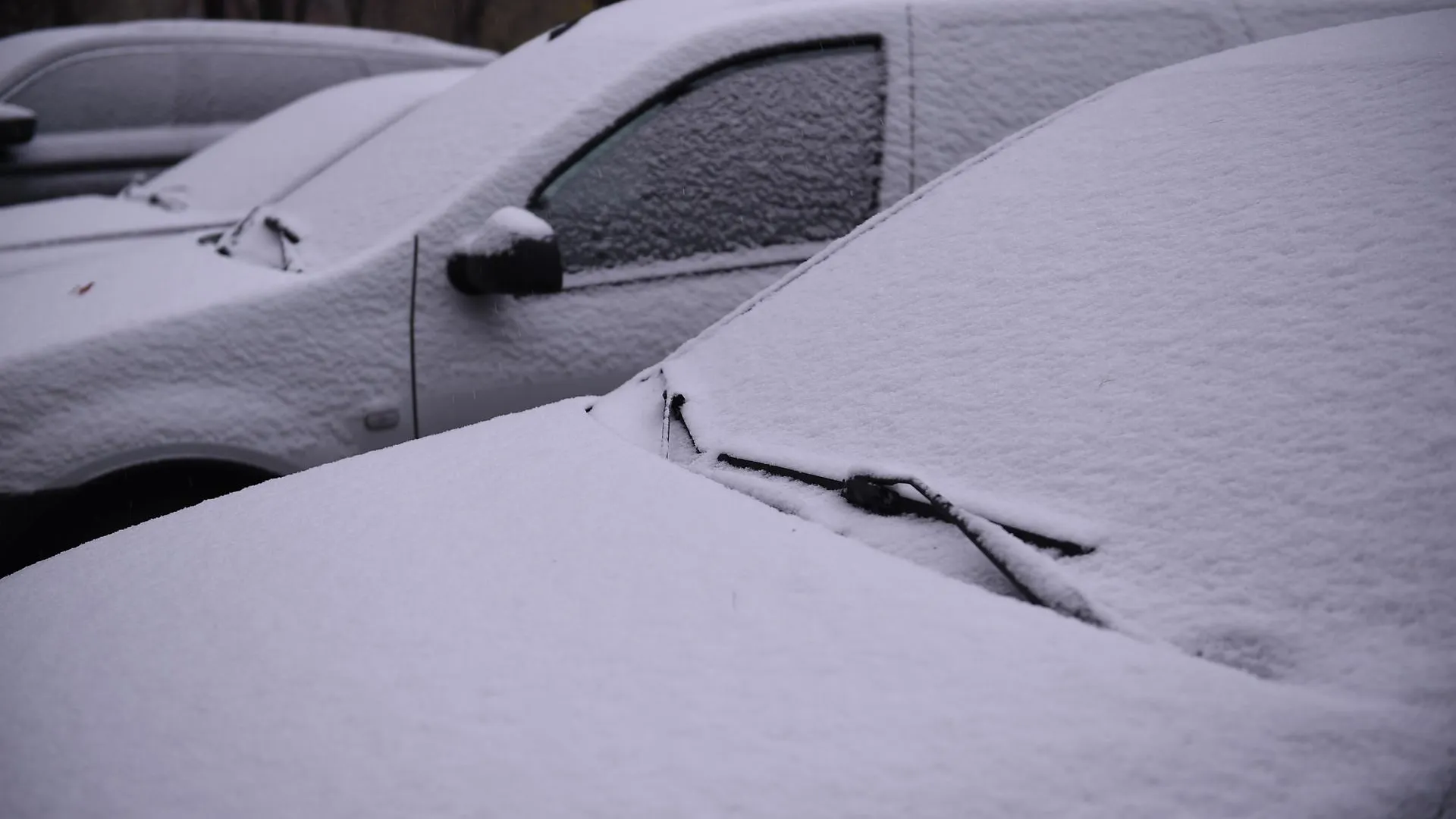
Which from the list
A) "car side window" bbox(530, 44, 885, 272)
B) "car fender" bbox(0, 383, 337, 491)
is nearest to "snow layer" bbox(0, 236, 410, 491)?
"car fender" bbox(0, 383, 337, 491)

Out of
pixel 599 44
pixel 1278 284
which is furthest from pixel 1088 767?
pixel 599 44

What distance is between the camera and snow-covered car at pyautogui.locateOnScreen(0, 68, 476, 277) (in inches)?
176

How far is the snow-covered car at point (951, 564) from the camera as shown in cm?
104

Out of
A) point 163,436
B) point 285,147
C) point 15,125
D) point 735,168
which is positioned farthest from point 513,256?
point 15,125

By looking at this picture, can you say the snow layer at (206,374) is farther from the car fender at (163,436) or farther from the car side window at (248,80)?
the car side window at (248,80)

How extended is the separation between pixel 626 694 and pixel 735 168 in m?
2.02

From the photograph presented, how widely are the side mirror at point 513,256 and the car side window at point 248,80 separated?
15.9 feet

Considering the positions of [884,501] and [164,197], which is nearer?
[884,501]

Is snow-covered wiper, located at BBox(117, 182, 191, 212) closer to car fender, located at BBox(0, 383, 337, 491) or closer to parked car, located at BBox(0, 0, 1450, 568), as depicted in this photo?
parked car, located at BBox(0, 0, 1450, 568)

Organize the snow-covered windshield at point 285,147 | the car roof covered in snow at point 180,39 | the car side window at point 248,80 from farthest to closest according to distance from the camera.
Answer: the car side window at point 248,80, the car roof covered in snow at point 180,39, the snow-covered windshield at point 285,147

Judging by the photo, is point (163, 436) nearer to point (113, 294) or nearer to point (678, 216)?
point (113, 294)

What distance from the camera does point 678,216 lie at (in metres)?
2.93

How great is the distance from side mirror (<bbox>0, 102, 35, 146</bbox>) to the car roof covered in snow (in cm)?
61

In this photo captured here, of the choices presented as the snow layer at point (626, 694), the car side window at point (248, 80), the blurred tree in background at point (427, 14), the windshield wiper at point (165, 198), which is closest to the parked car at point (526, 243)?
the snow layer at point (626, 694)
